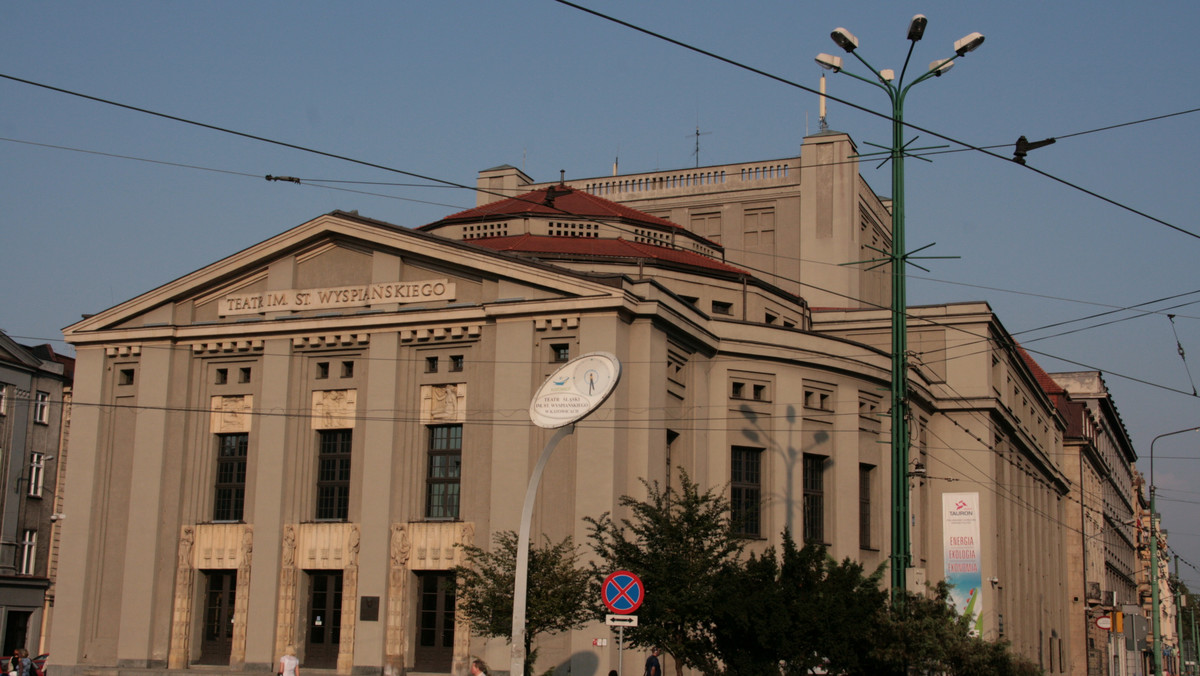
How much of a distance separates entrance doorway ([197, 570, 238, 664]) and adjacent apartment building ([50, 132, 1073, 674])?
0.26 ft

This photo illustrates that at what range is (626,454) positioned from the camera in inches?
1385

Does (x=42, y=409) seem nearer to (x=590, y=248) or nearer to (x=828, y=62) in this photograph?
(x=590, y=248)

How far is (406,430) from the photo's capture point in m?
37.7

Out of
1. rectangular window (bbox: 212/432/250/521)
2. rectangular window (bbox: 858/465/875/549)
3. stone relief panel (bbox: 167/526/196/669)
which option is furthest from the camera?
rectangular window (bbox: 858/465/875/549)

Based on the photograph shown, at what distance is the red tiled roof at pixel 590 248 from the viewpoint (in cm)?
4178

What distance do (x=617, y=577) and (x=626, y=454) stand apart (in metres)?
13.3

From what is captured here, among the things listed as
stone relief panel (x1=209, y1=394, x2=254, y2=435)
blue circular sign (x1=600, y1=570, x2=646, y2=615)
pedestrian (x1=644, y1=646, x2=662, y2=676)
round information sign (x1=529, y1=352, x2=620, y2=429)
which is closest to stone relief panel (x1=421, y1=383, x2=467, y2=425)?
stone relief panel (x1=209, y1=394, x2=254, y2=435)

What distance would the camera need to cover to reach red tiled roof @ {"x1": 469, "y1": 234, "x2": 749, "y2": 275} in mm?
41781

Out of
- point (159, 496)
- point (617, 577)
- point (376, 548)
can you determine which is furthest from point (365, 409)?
point (617, 577)

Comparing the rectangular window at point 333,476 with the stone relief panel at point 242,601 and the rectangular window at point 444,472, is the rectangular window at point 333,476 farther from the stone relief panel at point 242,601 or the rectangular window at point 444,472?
the rectangular window at point 444,472

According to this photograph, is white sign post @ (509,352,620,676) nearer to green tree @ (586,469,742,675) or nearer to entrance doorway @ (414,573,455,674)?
green tree @ (586,469,742,675)

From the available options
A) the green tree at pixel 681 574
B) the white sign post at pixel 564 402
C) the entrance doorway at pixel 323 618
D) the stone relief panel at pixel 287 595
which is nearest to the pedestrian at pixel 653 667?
the green tree at pixel 681 574

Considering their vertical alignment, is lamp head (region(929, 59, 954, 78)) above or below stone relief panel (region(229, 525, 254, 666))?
above

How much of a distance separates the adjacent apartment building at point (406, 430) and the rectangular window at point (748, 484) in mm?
79
